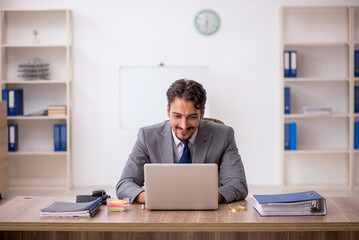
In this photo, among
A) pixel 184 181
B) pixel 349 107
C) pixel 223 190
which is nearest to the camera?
pixel 184 181

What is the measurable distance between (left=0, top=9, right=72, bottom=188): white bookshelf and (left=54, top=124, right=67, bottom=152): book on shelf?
0.42 ft

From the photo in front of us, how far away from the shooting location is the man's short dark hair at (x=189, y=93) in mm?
2633

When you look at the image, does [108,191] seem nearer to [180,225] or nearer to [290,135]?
[290,135]

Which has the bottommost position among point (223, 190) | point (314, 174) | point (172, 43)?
point (314, 174)

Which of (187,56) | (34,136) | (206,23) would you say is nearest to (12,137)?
(34,136)

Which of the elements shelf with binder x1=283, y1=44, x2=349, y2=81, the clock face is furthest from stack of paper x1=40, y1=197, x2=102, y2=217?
shelf with binder x1=283, y1=44, x2=349, y2=81

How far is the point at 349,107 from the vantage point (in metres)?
5.84

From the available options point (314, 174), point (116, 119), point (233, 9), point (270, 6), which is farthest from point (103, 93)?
point (314, 174)

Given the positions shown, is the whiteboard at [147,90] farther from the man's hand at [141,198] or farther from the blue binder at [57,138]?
the man's hand at [141,198]

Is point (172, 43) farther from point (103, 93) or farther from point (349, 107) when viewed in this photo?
point (349, 107)

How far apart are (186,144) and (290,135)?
3.33 meters

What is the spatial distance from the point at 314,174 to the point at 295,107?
2.75ft

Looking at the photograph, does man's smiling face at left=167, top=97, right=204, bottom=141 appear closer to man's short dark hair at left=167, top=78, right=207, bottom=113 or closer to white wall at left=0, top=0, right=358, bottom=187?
man's short dark hair at left=167, top=78, right=207, bottom=113

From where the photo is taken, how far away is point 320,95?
19.9ft
